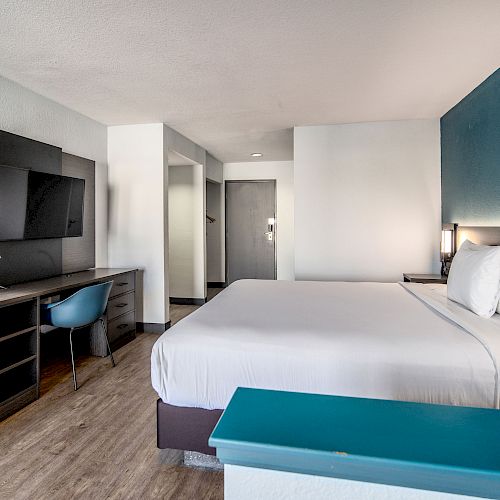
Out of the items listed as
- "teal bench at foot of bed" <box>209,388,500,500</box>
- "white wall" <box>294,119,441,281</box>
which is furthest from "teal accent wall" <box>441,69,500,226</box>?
"teal bench at foot of bed" <box>209,388,500,500</box>

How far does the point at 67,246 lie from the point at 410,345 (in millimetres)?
3413

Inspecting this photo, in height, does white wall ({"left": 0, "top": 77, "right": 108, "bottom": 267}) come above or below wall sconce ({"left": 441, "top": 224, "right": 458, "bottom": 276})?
above

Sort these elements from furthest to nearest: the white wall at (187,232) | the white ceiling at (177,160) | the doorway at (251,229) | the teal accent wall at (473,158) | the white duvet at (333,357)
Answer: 1. the doorway at (251,229)
2. the white wall at (187,232)
3. the white ceiling at (177,160)
4. the teal accent wall at (473,158)
5. the white duvet at (333,357)

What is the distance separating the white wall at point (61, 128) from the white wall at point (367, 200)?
2.30 metres

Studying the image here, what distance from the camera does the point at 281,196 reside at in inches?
277

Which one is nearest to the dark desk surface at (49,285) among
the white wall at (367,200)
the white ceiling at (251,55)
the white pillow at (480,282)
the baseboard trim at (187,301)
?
the white ceiling at (251,55)

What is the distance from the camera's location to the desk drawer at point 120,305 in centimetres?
373

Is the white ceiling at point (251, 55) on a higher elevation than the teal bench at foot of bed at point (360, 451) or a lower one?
higher

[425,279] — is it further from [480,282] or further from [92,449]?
[92,449]

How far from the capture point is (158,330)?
452 centimetres

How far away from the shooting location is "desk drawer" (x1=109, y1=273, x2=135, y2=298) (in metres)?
3.81

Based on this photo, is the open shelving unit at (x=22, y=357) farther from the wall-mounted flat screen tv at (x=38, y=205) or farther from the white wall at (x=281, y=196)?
the white wall at (x=281, y=196)

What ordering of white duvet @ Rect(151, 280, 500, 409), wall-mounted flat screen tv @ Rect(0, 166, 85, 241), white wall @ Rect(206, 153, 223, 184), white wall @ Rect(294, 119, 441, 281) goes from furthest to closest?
white wall @ Rect(206, 153, 223, 184) < white wall @ Rect(294, 119, 441, 281) < wall-mounted flat screen tv @ Rect(0, 166, 85, 241) < white duvet @ Rect(151, 280, 500, 409)

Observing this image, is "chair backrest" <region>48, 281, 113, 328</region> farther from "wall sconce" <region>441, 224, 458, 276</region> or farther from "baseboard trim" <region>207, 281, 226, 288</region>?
"baseboard trim" <region>207, 281, 226, 288</region>
